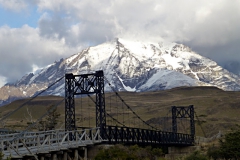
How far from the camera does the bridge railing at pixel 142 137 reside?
184 ft

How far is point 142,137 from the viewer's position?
6638cm

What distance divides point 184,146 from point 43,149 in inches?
2046

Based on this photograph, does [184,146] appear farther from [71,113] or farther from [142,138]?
[71,113]

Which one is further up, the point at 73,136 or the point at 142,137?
the point at 73,136

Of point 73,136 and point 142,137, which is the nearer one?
point 73,136

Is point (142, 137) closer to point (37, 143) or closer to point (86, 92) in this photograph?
point (86, 92)

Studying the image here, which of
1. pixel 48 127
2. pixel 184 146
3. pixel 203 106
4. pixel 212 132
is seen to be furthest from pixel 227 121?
pixel 48 127

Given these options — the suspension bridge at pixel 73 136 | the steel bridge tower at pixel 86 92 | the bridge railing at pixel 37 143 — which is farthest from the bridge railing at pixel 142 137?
the bridge railing at pixel 37 143

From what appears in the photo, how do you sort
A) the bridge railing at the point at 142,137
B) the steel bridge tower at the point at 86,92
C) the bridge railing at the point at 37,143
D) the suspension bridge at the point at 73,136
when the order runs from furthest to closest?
the bridge railing at the point at 142,137 < the steel bridge tower at the point at 86,92 < the suspension bridge at the point at 73,136 < the bridge railing at the point at 37,143

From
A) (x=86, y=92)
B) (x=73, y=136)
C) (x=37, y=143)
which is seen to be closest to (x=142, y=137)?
(x=86, y=92)

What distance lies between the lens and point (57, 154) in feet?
142

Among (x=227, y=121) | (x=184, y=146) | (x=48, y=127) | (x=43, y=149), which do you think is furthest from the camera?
(x=227, y=121)

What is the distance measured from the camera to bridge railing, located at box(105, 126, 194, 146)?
55938 millimetres

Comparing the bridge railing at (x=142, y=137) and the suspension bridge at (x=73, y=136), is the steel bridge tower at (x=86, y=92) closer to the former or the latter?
the suspension bridge at (x=73, y=136)
